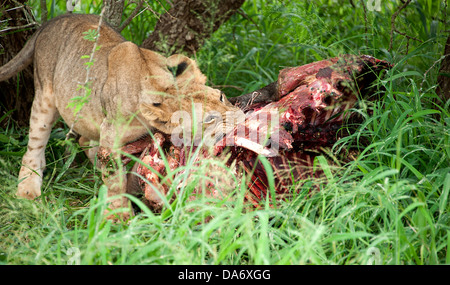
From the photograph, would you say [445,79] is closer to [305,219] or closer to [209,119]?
[209,119]

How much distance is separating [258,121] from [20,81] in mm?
2539

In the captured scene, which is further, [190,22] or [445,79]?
[190,22]

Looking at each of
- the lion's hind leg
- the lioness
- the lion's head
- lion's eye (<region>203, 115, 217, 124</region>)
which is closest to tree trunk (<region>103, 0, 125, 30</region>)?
the lioness

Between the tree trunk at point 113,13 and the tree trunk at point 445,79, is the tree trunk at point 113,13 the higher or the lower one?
the higher one

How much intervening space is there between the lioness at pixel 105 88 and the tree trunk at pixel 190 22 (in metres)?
0.71

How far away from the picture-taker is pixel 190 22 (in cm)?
461

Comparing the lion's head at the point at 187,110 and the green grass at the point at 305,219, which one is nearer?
the green grass at the point at 305,219

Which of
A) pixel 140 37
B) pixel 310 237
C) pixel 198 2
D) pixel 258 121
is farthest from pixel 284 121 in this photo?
pixel 140 37

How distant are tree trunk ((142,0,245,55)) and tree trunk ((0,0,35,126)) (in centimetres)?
103

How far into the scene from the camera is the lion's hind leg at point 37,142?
4.03m

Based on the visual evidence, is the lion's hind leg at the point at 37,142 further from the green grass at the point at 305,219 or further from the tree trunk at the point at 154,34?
the tree trunk at the point at 154,34

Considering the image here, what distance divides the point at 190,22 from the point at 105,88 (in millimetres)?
1414

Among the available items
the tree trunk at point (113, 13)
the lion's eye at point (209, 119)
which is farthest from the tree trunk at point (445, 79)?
the tree trunk at point (113, 13)

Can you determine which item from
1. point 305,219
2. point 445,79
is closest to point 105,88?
point 305,219
